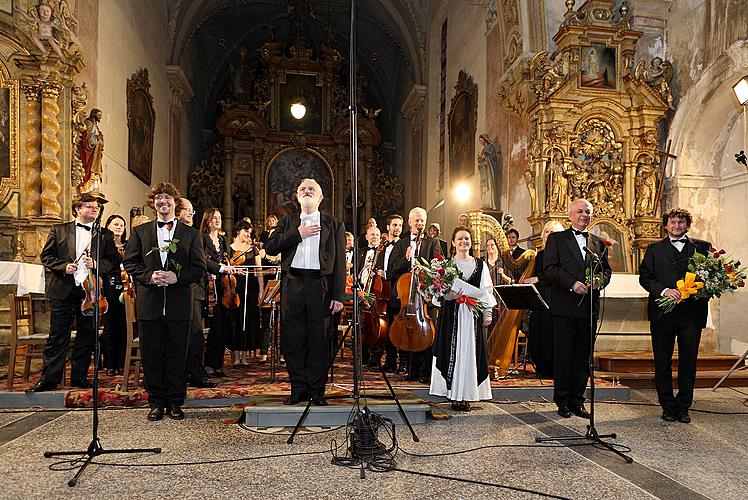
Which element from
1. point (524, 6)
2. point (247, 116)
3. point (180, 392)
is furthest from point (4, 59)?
point (247, 116)

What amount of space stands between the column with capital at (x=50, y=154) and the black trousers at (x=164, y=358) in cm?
505

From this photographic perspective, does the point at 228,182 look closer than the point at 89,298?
No

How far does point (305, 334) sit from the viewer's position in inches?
206

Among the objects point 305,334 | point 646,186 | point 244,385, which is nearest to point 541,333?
point 305,334

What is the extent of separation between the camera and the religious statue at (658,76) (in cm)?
972

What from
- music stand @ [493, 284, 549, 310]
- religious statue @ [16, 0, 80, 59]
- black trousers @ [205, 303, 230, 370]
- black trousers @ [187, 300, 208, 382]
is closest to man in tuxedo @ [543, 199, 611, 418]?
music stand @ [493, 284, 549, 310]

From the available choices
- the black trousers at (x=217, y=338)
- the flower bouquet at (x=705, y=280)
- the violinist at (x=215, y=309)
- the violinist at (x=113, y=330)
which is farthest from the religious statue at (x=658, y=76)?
the violinist at (x=113, y=330)

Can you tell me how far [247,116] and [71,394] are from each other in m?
15.9

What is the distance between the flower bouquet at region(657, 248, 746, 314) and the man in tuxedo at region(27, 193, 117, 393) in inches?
191

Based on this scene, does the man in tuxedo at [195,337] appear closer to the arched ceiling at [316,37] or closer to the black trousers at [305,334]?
the black trousers at [305,334]

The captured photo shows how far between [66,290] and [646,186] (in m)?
7.84

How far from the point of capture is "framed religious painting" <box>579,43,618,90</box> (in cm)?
982

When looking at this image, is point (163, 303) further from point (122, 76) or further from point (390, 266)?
point (122, 76)

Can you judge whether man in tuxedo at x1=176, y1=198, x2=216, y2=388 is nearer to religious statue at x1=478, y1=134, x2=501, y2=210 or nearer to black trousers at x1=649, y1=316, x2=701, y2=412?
Result: black trousers at x1=649, y1=316, x2=701, y2=412
